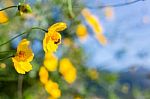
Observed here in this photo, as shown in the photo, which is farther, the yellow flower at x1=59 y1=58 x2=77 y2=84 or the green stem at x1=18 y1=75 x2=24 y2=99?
the yellow flower at x1=59 y1=58 x2=77 y2=84

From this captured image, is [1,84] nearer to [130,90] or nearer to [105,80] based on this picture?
[105,80]

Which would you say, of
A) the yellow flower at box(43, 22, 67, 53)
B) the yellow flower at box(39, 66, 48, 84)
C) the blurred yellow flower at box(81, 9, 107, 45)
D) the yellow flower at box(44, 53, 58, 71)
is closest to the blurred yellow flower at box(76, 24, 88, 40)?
the blurred yellow flower at box(81, 9, 107, 45)

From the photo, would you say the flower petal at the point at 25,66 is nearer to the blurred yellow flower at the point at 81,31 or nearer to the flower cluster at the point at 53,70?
the flower cluster at the point at 53,70

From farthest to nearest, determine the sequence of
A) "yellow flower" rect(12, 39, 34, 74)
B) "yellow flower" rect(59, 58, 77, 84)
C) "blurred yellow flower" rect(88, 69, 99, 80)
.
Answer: "blurred yellow flower" rect(88, 69, 99, 80)
"yellow flower" rect(59, 58, 77, 84)
"yellow flower" rect(12, 39, 34, 74)

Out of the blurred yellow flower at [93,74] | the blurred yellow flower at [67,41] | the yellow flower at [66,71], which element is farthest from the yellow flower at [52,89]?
the blurred yellow flower at [93,74]

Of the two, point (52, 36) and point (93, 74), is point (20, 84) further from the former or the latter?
point (52, 36)

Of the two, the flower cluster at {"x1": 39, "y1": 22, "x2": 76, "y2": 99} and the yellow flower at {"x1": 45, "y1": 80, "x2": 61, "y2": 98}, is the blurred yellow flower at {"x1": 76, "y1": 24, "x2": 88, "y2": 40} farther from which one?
the yellow flower at {"x1": 45, "y1": 80, "x2": 61, "y2": 98}

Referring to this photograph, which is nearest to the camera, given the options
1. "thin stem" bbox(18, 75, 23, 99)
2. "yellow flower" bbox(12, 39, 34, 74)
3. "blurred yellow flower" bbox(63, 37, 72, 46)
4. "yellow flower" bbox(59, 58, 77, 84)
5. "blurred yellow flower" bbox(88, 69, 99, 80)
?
"yellow flower" bbox(12, 39, 34, 74)

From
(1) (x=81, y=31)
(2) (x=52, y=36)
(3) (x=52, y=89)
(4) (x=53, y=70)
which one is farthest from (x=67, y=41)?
(2) (x=52, y=36)
